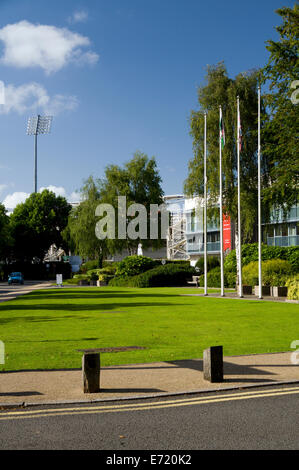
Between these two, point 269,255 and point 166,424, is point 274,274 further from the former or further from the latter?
point 166,424

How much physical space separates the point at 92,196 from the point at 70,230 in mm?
5991

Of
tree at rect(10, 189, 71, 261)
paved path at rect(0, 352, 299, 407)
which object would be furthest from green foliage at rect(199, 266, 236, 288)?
tree at rect(10, 189, 71, 261)

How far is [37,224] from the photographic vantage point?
89312 mm

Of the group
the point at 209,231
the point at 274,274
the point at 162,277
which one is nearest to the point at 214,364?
the point at 274,274

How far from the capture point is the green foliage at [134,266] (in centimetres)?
5309

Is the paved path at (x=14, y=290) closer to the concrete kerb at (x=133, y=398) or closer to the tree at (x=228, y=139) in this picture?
the tree at (x=228, y=139)

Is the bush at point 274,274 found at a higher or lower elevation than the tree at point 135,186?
lower

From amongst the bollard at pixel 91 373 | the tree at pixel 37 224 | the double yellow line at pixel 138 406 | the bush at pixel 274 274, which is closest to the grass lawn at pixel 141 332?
the bollard at pixel 91 373

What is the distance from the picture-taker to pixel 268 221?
3722 cm

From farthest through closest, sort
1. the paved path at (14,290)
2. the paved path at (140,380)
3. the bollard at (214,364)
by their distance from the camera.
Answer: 1. the paved path at (14,290)
2. the bollard at (214,364)
3. the paved path at (140,380)

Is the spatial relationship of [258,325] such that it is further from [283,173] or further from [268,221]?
[268,221]

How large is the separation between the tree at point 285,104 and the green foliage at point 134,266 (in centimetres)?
2508

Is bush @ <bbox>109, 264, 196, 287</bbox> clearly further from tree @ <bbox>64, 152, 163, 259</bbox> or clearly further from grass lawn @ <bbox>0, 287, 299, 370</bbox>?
grass lawn @ <bbox>0, 287, 299, 370</bbox>

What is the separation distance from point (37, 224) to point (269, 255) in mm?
55981
